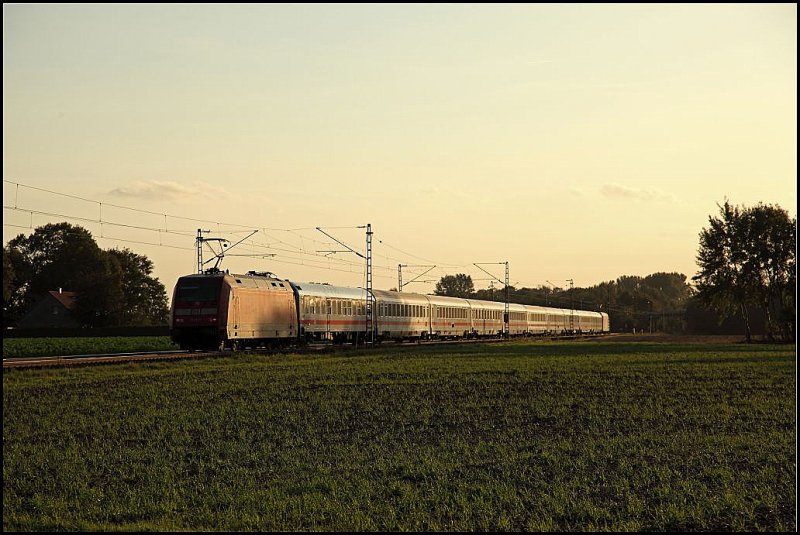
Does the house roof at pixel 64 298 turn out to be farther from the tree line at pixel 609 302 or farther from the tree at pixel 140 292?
the tree line at pixel 609 302

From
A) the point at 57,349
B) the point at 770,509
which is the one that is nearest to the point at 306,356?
the point at 57,349

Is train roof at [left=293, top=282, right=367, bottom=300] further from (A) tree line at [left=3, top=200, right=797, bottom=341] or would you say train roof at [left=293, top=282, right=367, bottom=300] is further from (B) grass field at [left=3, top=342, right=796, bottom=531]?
(A) tree line at [left=3, top=200, right=797, bottom=341]

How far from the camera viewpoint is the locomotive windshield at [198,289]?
1788 inches

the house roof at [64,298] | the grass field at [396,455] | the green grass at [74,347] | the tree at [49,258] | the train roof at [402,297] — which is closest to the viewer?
the grass field at [396,455]

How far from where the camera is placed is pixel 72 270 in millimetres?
116938

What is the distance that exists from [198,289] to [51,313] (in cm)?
7052

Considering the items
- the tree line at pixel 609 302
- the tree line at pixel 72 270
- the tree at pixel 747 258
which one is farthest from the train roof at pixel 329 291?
the tree line at pixel 609 302

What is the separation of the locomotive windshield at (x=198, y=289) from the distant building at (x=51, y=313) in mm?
64854

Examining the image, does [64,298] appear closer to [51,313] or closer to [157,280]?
[51,313]

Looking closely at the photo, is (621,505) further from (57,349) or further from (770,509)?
(57,349)

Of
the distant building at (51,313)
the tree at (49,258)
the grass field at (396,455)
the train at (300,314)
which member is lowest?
the grass field at (396,455)

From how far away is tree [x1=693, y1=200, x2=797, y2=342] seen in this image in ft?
268

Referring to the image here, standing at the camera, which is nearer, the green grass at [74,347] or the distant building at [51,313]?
the green grass at [74,347]

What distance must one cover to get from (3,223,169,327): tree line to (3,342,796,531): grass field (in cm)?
7782
